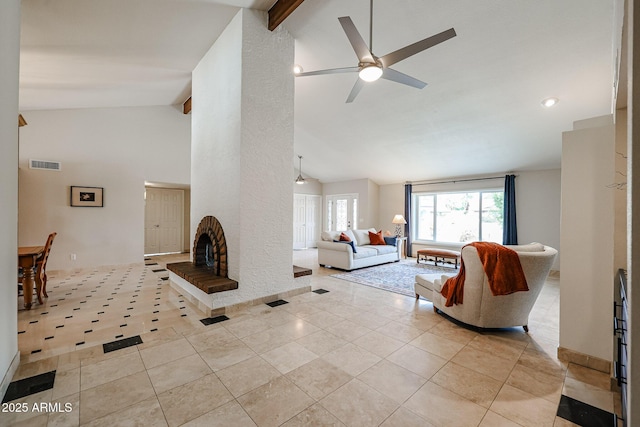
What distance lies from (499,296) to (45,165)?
306 inches

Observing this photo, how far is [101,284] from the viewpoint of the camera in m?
4.49

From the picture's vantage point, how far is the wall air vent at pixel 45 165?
504cm

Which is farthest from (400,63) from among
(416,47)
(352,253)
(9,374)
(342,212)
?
(342,212)

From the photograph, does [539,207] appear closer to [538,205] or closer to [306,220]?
[538,205]

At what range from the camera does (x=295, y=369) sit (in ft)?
6.86

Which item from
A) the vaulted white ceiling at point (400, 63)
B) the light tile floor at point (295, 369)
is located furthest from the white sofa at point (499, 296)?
the vaulted white ceiling at point (400, 63)

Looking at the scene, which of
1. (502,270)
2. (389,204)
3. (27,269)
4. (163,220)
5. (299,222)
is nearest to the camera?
(502,270)

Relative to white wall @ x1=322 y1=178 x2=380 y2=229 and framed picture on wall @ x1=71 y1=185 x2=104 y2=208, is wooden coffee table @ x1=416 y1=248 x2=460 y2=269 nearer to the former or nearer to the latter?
white wall @ x1=322 y1=178 x2=380 y2=229

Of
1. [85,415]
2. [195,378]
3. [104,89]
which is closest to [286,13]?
[104,89]

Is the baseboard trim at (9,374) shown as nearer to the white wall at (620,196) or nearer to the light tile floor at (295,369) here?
the light tile floor at (295,369)

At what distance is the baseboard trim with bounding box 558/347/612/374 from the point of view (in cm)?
212

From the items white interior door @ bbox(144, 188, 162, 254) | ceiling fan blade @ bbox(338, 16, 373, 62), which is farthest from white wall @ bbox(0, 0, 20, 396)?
white interior door @ bbox(144, 188, 162, 254)

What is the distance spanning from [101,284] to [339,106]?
17.8 ft

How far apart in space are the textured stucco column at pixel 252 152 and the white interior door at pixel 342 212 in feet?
19.6
